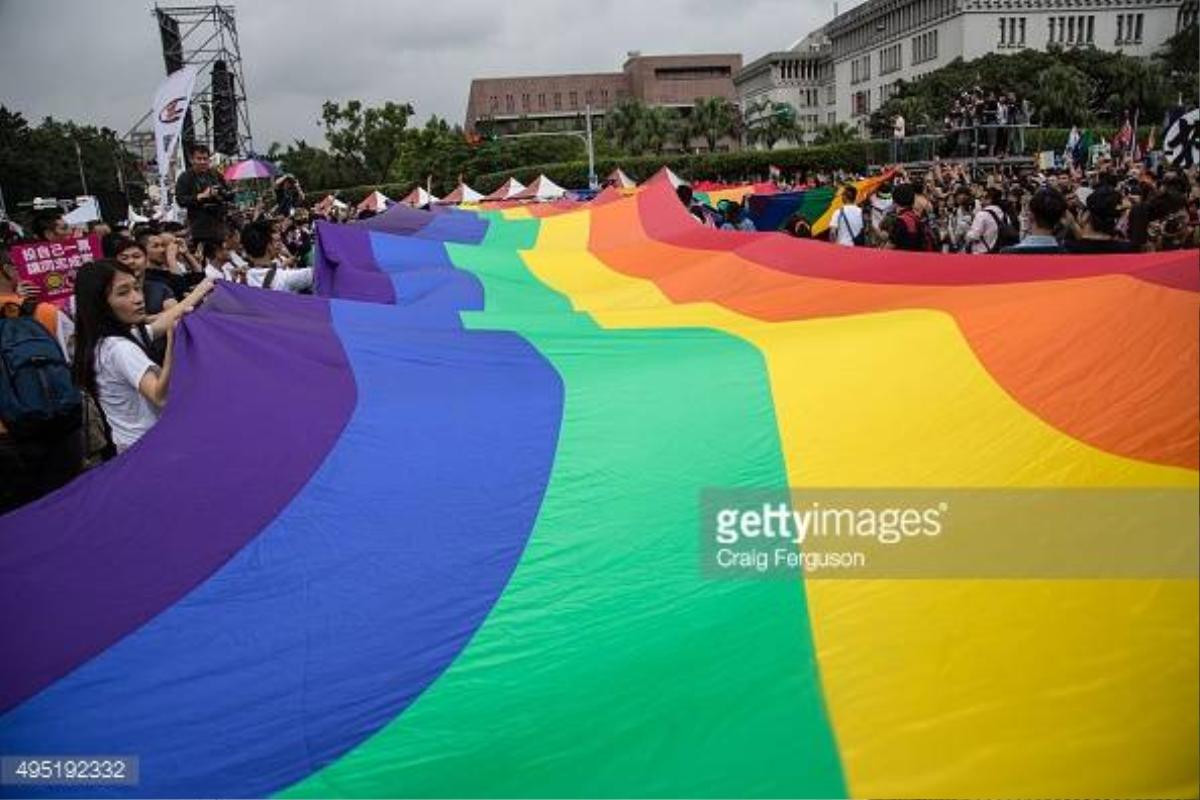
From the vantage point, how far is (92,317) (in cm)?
299

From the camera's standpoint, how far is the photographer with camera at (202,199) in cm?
604

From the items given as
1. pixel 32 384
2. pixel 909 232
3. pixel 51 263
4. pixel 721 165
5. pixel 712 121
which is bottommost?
pixel 32 384

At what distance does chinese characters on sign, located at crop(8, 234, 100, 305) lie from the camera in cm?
550

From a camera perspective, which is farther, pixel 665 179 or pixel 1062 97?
pixel 1062 97

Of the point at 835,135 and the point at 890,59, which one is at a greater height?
the point at 890,59

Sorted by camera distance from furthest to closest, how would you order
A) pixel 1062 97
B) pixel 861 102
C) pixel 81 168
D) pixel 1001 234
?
pixel 861 102
pixel 81 168
pixel 1062 97
pixel 1001 234

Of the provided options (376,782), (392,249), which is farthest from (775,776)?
(392,249)

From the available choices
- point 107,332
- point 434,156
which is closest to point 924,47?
point 434,156

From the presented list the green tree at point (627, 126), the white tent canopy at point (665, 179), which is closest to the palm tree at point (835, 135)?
the green tree at point (627, 126)

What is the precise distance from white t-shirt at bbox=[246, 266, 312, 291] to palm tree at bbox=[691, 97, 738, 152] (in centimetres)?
6758

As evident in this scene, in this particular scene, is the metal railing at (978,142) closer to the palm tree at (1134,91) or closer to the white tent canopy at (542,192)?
the white tent canopy at (542,192)

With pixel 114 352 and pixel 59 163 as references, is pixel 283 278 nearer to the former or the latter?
pixel 114 352

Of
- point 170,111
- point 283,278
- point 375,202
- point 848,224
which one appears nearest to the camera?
point 283,278

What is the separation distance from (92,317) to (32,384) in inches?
46.5
